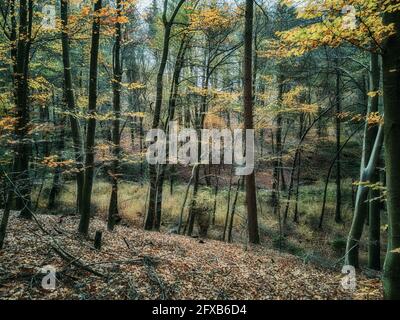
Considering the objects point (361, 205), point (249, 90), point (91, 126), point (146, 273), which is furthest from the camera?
point (249, 90)

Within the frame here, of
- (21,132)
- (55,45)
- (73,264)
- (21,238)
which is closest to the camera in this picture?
(73,264)

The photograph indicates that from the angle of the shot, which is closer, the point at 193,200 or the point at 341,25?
the point at 341,25

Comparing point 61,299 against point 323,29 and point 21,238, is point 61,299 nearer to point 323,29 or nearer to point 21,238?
point 21,238

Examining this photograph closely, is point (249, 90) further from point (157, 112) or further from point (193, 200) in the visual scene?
point (193, 200)

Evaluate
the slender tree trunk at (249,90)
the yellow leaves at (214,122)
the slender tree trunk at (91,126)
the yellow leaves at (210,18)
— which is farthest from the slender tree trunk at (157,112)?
the yellow leaves at (214,122)

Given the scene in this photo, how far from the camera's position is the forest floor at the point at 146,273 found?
18.8ft

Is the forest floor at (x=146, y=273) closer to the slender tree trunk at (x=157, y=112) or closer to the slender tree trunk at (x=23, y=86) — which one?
the slender tree trunk at (x=23, y=86)

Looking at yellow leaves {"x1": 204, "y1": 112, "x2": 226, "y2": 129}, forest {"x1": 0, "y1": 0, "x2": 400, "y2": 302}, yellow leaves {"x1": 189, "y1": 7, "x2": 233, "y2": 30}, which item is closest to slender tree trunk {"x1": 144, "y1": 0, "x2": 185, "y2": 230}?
forest {"x1": 0, "y1": 0, "x2": 400, "y2": 302}

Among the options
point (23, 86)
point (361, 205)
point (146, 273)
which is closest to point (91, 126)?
point (23, 86)

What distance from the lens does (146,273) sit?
678 centimetres

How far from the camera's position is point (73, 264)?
6.35 meters
